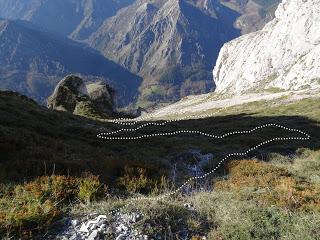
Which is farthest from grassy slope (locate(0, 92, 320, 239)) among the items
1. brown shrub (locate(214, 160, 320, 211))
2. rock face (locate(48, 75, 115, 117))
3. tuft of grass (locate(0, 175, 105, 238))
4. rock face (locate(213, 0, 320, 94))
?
rock face (locate(213, 0, 320, 94))

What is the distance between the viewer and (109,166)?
18156mm

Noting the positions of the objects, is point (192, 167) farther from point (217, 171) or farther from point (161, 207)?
point (161, 207)

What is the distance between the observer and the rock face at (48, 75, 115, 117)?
106m

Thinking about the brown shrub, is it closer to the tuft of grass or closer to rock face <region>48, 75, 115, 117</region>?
the tuft of grass

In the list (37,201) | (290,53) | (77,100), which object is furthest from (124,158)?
(290,53)

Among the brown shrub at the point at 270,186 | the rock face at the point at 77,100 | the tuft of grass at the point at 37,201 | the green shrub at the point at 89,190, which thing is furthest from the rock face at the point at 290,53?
the tuft of grass at the point at 37,201

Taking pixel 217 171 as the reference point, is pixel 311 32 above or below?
Answer: above

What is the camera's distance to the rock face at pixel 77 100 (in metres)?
106

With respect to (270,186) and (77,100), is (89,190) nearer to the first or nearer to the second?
(270,186)

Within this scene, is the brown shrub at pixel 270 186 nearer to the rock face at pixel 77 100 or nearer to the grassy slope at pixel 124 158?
the grassy slope at pixel 124 158

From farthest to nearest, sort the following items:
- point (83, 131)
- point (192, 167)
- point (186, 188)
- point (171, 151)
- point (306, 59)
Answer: point (306, 59) < point (83, 131) < point (171, 151) < point (192, 167) < point (186, 188)

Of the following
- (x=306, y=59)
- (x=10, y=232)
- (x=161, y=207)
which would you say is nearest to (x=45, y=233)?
(x=10, y=232)

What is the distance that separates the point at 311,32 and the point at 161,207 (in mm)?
171757

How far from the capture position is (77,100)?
368 feet
